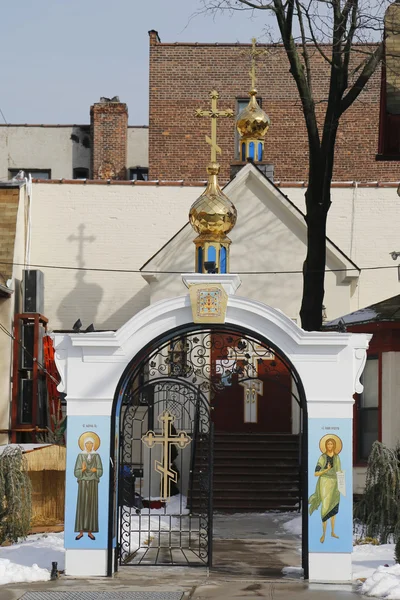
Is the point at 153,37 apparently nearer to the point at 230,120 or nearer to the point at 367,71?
the point at 230,120

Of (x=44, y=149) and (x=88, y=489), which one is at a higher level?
(x=44, y=149)

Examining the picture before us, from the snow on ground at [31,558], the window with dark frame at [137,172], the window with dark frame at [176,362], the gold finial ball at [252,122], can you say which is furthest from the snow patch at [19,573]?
the window with dark frame at [137,172]

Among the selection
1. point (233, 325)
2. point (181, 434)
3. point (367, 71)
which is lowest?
point (181, 434)

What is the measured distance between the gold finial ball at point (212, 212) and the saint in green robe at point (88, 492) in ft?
16.5

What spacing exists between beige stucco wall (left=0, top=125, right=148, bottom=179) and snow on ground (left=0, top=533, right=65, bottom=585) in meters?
22.2

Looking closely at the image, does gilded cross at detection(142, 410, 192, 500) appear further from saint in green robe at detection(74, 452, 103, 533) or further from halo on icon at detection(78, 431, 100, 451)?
saint in green robe at detection(74, 452, 103, 533)

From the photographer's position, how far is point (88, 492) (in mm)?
14234

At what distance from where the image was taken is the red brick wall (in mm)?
35469

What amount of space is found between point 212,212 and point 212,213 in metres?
0.02

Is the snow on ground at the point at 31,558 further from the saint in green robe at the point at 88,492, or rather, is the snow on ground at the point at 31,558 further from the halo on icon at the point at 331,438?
the halo on icon at the point at 331,438

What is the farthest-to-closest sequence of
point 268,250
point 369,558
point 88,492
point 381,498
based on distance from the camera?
point 268,250, point 381,498, point 369,558, point 88,492

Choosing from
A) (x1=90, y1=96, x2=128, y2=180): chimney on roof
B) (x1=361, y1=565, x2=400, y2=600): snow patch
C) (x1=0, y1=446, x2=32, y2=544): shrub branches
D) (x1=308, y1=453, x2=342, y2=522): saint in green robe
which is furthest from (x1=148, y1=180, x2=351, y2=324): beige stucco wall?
(x1=361, y1=565, x2=400, y2=600): snow patch

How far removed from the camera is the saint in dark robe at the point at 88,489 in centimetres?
1417

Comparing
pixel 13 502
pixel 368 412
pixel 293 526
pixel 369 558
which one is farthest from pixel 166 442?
pixel 368 412
